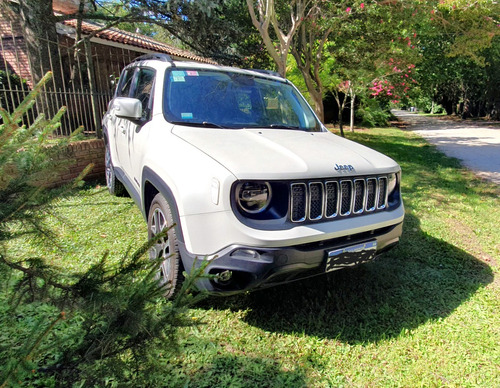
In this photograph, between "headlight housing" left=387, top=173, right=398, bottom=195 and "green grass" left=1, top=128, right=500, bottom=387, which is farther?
"headlight housing" left=387, top=173, right=398, bottom=195

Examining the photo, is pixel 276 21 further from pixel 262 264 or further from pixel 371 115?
pixel 371 115

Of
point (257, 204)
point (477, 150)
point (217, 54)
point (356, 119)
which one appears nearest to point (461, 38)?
point (477, 150)

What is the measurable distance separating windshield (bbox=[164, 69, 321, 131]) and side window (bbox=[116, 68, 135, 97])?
138 centimetres

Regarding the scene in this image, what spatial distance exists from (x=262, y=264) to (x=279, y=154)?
2.73ft

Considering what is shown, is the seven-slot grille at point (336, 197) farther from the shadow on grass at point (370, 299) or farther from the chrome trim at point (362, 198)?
the shadow on grass at point (370, 299)

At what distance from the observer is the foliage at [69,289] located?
4.05 ft

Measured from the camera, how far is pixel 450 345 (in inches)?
101

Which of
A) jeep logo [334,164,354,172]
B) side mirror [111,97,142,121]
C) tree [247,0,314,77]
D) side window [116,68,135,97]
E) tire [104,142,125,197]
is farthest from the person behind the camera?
tree [247,0,314,77]

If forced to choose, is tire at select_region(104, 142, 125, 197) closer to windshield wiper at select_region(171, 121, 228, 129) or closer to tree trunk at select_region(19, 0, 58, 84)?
windshield wiper at select_region(171, 121, 228, 129)

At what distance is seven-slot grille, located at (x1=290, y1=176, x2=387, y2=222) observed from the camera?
2369 millimetres

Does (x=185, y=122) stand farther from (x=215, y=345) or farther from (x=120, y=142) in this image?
(x=215, y=345)

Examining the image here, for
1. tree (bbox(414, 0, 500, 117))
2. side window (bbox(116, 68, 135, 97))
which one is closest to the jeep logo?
side window (bbox(116, 68, 135, 97))

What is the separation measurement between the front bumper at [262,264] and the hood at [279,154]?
1.56 feet

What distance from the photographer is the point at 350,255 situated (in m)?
2.51
